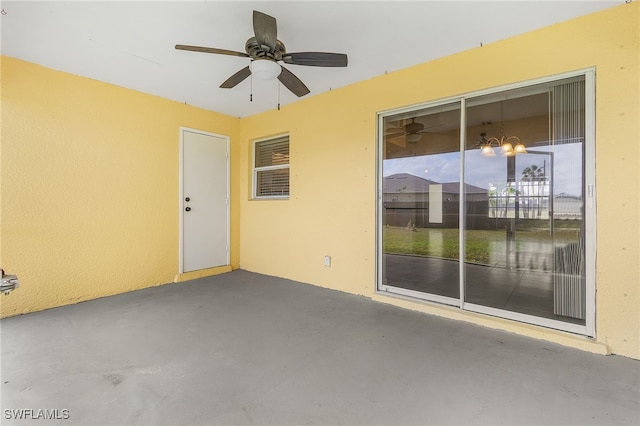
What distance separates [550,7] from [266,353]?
11.2 ft

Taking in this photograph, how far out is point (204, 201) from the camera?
4.54 meters

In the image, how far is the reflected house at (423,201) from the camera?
3.26 metres

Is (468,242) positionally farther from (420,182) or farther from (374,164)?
(374,164)

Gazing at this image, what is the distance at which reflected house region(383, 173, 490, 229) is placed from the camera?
3.26 metres

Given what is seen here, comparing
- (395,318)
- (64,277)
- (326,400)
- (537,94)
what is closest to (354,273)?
(395,318)

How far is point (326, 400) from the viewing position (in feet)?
5.41

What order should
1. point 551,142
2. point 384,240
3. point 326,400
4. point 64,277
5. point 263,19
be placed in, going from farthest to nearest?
1. point 384,240
2. point 64,277
3. point 551,142
4. point 263,19
5. point 326,400

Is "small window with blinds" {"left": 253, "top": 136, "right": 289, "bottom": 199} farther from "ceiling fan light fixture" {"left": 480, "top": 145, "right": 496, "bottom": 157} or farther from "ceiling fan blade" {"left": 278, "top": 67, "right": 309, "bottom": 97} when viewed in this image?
"ceiling fan light fixture" {"left": 480, "top": 145, "right": 496, "bottom": 157}

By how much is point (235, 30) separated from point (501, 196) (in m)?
3.50

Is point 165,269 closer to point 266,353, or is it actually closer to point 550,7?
point 266,353

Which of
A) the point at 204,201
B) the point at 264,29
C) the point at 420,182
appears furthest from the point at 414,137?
the point at 204,201

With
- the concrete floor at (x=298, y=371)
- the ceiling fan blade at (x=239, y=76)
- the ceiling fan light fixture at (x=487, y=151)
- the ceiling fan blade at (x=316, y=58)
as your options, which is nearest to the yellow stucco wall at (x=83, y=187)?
the concrete floor at (x=298, y=371)
